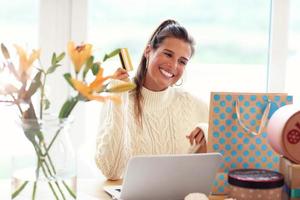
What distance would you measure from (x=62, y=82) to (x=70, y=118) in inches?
59.1

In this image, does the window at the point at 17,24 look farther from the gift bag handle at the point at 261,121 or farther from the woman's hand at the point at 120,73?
the gift bag handle at the point at 261,121

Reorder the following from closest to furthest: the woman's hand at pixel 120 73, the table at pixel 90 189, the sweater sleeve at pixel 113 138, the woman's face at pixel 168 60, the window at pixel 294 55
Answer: the woman's hand at pixel 120 73
the table at pixel 90 189
the sweater sleeve at pixel 113 138
the woman's face at pixel 168 60
the window at pixel 294 55

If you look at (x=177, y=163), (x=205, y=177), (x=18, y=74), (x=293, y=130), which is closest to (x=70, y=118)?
(x=18, y=74)

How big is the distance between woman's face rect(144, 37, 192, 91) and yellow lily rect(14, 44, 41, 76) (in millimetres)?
1080

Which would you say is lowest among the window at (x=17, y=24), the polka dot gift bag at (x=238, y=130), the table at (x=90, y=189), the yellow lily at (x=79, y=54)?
the table at (x=90, y=189)

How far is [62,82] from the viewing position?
8.09 ft

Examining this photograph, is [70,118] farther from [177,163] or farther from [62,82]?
[62,82]

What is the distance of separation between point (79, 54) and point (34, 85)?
0.39 feet

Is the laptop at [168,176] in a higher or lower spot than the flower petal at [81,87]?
lower

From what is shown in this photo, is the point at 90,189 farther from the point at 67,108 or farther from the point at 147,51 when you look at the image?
the point at 147,51

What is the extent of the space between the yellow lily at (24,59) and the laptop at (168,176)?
0.37 m

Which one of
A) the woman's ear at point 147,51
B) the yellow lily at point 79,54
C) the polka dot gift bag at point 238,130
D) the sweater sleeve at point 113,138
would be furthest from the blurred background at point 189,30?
the yellow lily at point 79,54

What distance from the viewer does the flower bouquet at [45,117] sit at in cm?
95

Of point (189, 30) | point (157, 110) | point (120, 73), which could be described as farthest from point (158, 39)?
point (120, 73)
